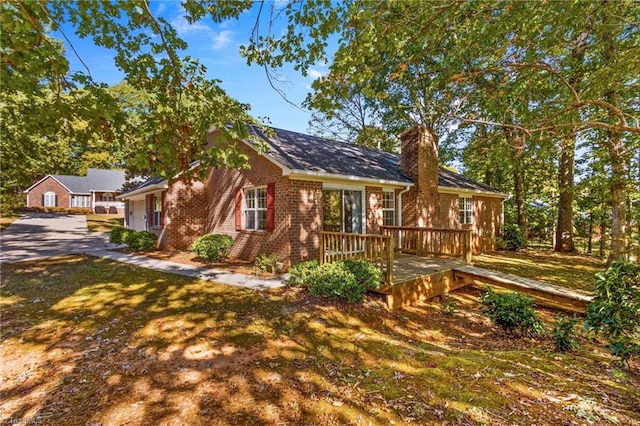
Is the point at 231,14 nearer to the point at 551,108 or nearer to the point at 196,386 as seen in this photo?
the point at 196,386

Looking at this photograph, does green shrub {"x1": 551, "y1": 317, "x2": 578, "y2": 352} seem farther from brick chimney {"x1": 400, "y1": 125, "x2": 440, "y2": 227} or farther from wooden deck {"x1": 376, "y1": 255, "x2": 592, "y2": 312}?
brick chimney {"x1": 400, "y1": 125, "x2": 440, "y2": 227}

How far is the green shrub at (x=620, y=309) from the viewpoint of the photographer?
369cm

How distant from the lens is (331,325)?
5379mm

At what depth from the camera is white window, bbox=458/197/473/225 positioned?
1456cm

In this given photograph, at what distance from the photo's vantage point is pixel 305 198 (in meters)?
8.98

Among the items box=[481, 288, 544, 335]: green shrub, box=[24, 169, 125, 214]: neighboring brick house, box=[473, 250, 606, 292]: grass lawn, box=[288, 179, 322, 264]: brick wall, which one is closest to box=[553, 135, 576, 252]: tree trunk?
box=[473, 250, 606, 292]: grass lawn

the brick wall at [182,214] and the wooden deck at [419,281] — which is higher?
the brick wall at [182,214]

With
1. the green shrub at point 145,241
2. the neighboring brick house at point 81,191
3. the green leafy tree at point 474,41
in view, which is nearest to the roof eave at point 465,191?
the green leafy tree at point 474,41

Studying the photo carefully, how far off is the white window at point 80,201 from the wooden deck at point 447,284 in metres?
44.4

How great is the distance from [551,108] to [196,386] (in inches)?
397

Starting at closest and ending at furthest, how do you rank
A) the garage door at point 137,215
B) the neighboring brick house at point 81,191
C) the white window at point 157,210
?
1. the white window at point 157,210
2. the garage door at point 137,215
3. the neighboring brick house at point 81,191

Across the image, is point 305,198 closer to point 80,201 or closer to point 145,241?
point 145,241

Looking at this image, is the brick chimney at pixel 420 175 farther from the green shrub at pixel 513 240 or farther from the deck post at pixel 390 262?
the green shrub at pixel 513 240

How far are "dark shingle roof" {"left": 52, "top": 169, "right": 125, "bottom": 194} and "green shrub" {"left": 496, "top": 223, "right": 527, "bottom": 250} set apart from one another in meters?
40.9
